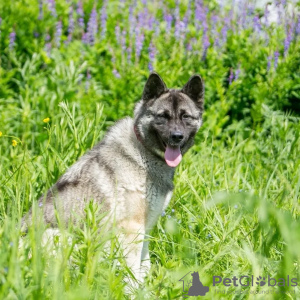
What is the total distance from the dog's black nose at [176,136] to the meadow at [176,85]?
440 mm

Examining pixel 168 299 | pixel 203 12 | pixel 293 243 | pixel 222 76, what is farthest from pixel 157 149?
pixel 203 12

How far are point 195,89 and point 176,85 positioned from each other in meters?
2.05

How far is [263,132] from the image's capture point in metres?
4.80

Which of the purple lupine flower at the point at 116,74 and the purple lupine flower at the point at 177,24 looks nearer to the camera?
the purple lupine flower at the point at 116,74

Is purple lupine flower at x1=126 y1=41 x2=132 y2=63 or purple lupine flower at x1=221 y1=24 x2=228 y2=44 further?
purple lupine flower at x1=221 y1=24 x2=228 y2=44

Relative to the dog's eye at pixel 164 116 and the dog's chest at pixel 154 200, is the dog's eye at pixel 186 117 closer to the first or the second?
the dog's eye at pixel 164 116

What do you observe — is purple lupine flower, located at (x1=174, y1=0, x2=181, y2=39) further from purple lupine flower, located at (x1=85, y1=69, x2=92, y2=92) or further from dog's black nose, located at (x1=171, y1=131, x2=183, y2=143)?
dog's black nose, located at (x1=171, y1=131, x2=183, y2=143)

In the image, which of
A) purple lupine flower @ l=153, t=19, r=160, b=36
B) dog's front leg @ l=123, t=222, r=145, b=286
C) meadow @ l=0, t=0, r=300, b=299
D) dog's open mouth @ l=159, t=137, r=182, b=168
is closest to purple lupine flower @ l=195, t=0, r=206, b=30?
meadow @ l=0, t=0, r=300, b=299

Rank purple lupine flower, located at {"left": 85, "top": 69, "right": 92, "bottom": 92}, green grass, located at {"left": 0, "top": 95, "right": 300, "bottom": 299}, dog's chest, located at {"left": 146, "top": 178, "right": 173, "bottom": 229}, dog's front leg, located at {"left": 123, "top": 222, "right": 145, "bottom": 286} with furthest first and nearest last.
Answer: purple lupine flower, located at {"left": 85, "top": 69, "right": 92, "bottom": 92}, dog's chest, located at {"left": 146, "top": 178, "right": 173, "bottom": 229}, dog's front leg, located at {"left": 123, "top": 222, "right": 145, "bottom": 286}, green grass, located at {"left": 0, "top": 95, "right": 300, "bottom": 299}

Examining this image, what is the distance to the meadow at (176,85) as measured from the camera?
3.09 m

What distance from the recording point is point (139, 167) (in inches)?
123

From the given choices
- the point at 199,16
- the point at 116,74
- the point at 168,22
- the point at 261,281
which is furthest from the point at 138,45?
the point at 261,281

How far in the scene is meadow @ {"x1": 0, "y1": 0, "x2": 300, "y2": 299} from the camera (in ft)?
10.1

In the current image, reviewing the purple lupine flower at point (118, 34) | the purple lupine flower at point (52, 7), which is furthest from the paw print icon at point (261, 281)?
the purple lupine flower at point (52, 7)
